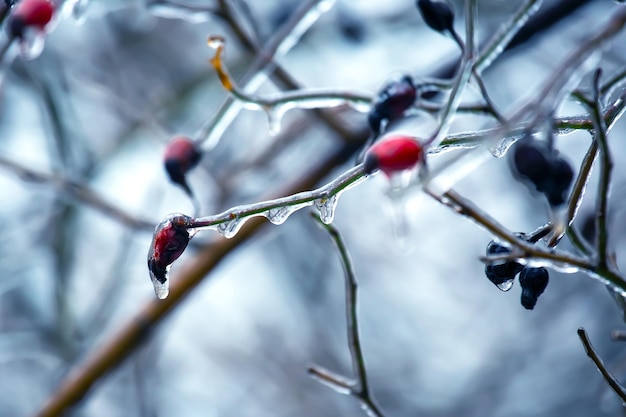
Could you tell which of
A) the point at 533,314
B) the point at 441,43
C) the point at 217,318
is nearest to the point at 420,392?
the point at 533,314

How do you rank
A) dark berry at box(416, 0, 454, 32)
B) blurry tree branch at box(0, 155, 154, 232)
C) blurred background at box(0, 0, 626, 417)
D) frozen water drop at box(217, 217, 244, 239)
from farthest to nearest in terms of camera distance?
blurred background at box(0, 0, 626, 417) < blurry tree branch at box(0, 155, 154, 232) < dark berry at box(416, 0, 454, 32) < frozen water drop at box(217, 217, 244, 239)

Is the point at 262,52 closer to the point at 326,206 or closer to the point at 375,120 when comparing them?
the point at 375,120

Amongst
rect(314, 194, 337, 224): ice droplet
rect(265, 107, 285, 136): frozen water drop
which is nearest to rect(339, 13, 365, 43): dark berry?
rect(265, 107, 285, 136): frozen water drop

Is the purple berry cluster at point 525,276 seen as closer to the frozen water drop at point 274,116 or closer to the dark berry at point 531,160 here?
the dark berry at point 531,160

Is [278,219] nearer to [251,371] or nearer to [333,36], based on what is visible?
[333,36]

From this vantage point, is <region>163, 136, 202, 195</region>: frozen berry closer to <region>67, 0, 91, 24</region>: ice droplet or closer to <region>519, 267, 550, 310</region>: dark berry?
<region>67, 0, 91, 24</region>: ice droplet

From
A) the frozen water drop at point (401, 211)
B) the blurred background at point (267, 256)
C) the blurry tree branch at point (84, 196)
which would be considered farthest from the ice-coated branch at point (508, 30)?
the blurry tree branch at point (84, 196)
